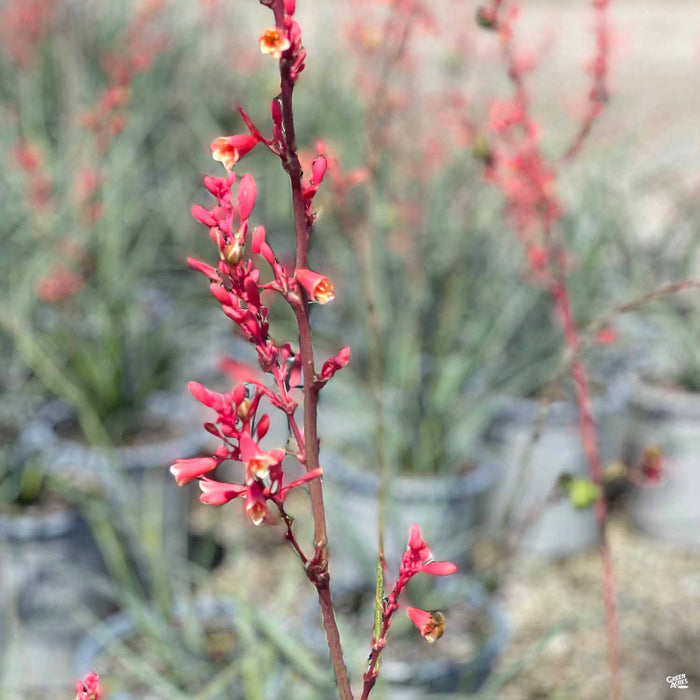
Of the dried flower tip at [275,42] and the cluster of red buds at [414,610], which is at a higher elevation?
the dried flower tip at [275,42]

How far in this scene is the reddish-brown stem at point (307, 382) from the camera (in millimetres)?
565

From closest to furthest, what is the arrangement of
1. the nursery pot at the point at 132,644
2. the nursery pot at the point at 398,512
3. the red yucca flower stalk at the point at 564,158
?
1. the red yucca flower stalk at the point at 564,158
2. the nursery pot at the point at 132,644
3. the nursery pot at the point at 398,512

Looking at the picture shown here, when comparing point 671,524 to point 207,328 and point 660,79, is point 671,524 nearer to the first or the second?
point 207,328

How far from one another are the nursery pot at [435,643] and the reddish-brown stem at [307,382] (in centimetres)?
91

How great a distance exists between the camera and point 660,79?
32.5 ft

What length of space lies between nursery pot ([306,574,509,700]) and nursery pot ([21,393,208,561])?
50 cm

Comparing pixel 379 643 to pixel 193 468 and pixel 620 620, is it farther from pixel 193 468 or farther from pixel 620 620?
pixel 620 620

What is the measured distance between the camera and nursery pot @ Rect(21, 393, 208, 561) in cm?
213

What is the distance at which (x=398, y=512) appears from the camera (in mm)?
2080

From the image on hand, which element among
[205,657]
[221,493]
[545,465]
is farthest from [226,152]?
[545,465]

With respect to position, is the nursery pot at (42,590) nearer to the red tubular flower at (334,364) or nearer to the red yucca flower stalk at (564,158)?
the red yucca flower stalk at (564,158)

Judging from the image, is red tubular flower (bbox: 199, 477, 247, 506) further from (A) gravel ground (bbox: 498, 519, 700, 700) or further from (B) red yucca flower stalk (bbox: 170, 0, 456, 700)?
(A) gravel ground (bbox: 498, 519, 700, 700)

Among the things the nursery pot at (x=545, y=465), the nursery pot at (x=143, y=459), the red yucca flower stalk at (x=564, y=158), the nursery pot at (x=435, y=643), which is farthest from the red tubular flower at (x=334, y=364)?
the nursery pot at (x=545, y=465)

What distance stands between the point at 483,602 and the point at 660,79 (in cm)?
932
